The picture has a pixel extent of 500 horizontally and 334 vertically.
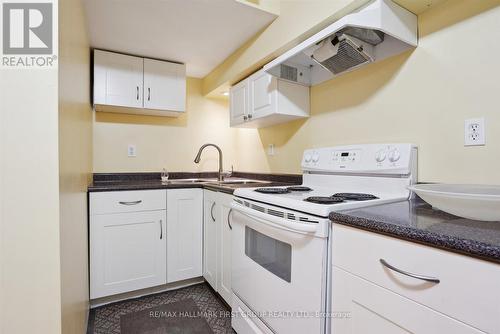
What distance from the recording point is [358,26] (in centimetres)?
112

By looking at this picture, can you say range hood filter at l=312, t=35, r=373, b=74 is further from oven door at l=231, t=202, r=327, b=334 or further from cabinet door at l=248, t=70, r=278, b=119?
oven door at l=231, t=202, r=327, b=334

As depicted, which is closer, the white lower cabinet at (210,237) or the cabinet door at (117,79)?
the white lower cabinet at (210,237)

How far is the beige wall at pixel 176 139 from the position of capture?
2436 mm

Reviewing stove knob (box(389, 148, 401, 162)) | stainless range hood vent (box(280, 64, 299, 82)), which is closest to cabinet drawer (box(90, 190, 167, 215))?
stainless range hood vent (box(280, 64, 299, 82))

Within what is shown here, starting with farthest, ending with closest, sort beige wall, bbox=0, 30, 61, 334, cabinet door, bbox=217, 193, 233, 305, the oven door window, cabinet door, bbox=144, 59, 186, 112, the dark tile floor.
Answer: cabinet door, bbox=144, 59, 186, 112 → cabinet door, bbox=217, 193, 233, 305 → the dark tile floor → the oven door window → beige wall, bbox=0, 30, 61, 334

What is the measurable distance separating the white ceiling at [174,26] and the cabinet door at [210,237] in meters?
1.24

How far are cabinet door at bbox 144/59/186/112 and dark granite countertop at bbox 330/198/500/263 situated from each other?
2.01 meters

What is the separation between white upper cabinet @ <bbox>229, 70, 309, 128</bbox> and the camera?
1.80 meters

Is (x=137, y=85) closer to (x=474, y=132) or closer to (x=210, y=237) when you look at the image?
(x=210, y=237)

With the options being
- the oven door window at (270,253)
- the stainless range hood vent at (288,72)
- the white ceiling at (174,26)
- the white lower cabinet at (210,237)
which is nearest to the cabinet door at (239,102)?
the white ceiling at (174,26)

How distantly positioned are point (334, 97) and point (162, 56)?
1.62 m

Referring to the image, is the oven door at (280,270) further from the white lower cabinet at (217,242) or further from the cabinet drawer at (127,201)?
the cabinet drawer at (127,201)

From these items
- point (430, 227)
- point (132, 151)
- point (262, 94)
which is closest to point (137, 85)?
point (132, 151)

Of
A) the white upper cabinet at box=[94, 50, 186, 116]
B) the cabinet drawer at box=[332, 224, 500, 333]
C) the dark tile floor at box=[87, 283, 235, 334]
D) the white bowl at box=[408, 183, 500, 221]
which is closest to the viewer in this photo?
the cabinet drawer at box=[332, 224, 500, 333]
